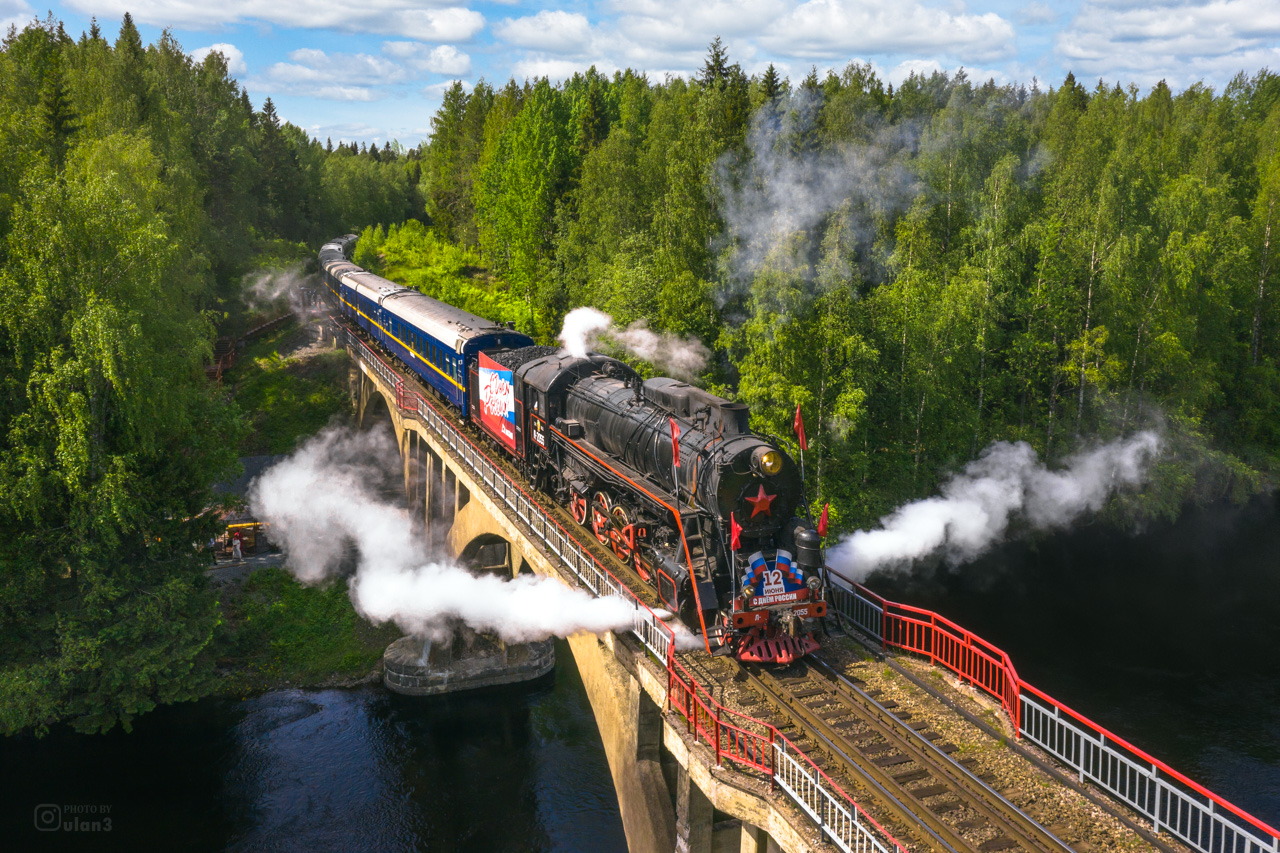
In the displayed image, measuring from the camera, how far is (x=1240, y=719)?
79.5ft

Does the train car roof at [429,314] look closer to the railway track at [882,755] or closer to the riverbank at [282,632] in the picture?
the riverbank at [282,632]

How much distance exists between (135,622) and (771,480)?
16.9 meters

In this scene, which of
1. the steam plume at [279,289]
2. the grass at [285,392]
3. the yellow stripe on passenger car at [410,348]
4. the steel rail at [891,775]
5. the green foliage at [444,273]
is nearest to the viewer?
the steel rail at [891,775]

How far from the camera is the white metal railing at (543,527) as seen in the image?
14.3 metres

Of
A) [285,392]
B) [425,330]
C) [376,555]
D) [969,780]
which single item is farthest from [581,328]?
[285,392]

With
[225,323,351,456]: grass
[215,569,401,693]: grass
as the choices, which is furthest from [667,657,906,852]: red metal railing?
[225,323,351,456]: grass

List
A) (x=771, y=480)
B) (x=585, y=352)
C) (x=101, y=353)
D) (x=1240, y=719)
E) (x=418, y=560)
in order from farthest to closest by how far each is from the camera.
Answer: (x=418, y=560)
(x=1240, y=719)
(x=585, y=352)
(x=101, y=353)
(x=771, y=480)

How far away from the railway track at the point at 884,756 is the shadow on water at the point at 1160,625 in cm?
1500

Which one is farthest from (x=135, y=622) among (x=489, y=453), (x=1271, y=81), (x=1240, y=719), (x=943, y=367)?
(x=1271, y=81)

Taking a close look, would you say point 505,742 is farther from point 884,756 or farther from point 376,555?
point 884,756

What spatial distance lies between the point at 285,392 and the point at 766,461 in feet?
138

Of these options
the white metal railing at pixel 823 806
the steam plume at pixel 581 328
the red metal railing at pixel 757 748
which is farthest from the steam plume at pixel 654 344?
the white metal railing at pixel 823 806

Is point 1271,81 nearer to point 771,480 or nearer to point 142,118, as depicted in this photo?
point 771,480

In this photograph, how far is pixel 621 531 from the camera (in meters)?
17.8
